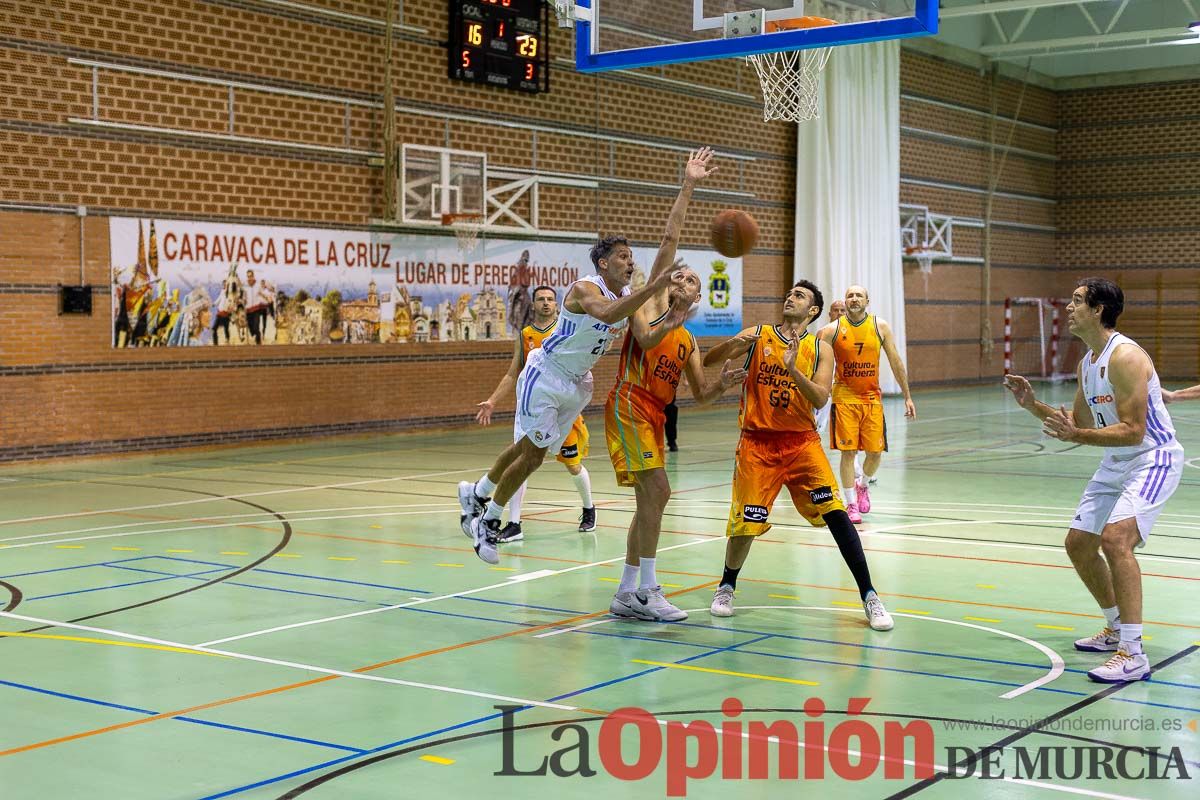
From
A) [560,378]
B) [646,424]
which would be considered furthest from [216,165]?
[646,424]

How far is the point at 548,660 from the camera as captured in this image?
631cm

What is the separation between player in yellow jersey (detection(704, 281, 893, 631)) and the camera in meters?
7.10

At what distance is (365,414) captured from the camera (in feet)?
61.5

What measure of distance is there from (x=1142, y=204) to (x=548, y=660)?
30793mm

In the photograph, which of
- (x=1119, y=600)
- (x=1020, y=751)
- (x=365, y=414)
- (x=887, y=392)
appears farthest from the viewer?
(x=887, y=392)

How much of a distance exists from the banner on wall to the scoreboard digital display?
2483 mm

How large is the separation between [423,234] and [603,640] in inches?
526

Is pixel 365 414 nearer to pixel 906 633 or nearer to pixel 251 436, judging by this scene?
pixel 251 436

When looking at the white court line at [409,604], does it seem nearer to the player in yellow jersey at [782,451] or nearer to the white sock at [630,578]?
the white sock at [630,578]

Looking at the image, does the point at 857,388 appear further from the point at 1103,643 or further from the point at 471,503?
the point at 1103,643

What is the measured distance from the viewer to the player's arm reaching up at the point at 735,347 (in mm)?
7363

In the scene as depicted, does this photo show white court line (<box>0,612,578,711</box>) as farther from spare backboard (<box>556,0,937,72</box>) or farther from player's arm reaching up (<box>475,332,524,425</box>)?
spare backboard (<box>556,0,937,72</box>)

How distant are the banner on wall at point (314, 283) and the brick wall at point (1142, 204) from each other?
701 inches

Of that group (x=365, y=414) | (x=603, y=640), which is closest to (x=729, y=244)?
(x=603, y=640)
